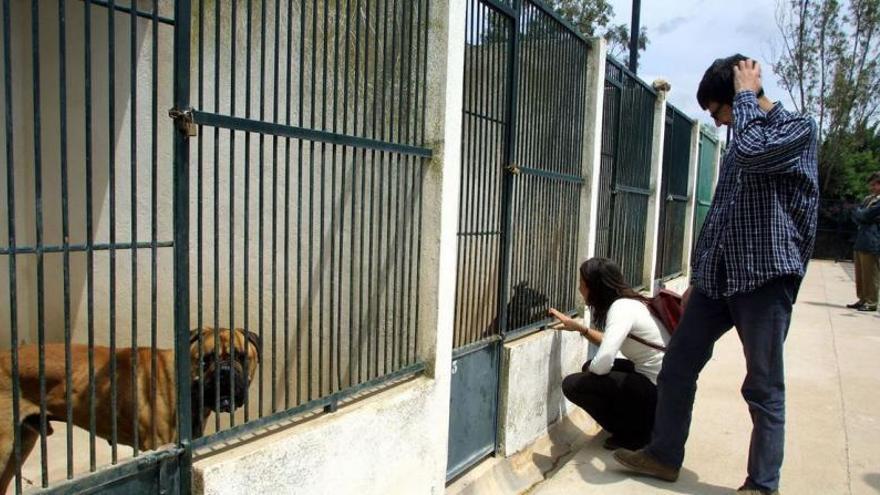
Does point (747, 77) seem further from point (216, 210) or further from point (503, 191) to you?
point (216, 210)

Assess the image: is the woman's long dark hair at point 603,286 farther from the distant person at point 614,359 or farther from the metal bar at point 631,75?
the metal bar at point 631,75

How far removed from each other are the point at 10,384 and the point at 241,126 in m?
1.13

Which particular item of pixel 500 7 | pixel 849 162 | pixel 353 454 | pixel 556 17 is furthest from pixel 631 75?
pixel 849 162

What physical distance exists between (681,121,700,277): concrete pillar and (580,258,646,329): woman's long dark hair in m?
5.93

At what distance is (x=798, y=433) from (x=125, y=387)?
14.7 feet

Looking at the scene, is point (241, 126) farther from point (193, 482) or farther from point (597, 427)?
point (597, 427)

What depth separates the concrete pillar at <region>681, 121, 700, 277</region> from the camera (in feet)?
33.0

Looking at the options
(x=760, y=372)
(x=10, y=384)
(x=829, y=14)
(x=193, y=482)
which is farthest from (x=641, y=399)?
(x=829, y=14)

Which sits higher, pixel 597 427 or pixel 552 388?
pixel 552 388

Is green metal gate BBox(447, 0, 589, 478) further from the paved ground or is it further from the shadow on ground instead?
the paved ground

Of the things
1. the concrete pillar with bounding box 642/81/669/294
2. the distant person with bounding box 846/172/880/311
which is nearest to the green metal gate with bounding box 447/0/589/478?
the concrete pillar with bounding box 642/81/669/294

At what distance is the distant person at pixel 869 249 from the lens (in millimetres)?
10094

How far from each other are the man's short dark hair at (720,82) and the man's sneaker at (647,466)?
1.98m

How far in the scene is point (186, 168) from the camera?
2.20m
